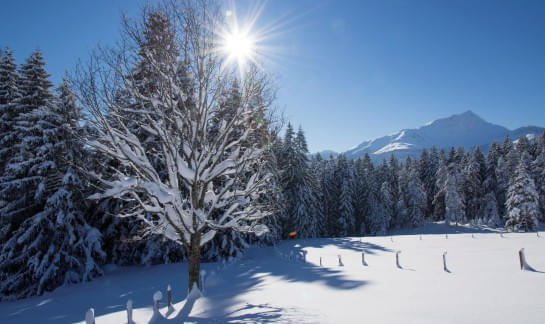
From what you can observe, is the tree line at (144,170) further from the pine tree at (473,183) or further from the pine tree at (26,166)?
the pine tree at (473,183)

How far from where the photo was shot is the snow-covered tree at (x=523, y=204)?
4272 centimetres

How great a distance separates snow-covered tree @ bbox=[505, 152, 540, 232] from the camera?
1682 inches

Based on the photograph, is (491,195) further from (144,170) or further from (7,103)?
(7,103)

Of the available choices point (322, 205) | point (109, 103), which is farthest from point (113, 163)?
point (322, 205)

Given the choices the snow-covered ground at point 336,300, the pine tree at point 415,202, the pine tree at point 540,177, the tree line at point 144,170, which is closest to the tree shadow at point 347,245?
the tree line at point 144,170

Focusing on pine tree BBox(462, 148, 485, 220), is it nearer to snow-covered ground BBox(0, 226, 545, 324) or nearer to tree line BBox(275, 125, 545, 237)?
tree line BBox(275, 125, 545, 237)

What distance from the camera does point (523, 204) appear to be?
142ft

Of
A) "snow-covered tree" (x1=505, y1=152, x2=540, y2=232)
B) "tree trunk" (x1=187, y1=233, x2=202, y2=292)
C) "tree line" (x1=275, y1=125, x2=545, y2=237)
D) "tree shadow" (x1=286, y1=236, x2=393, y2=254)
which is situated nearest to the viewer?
"tree trunk" (x1=187, y1=233, x2=202, y2=292)

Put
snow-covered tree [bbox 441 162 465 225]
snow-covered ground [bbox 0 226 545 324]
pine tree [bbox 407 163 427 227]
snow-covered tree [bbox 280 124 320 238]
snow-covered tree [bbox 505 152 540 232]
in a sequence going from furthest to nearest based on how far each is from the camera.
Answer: pine tree [bbox 407 163 427 227]
snow-covered tree [bbox 441 162 465 225]
snow-covered tree [bbox 280 124 320 238]
snow-covered tree [bbox 505 152 540 232]
snow-covered ground [bbox 0 226 545 324]

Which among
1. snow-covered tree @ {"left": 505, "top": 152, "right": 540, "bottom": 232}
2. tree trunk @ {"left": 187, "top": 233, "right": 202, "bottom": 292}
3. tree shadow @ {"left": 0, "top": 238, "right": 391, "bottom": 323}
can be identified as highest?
snow-covered tree @ {"left": 505, "top": 152, "right": 540, "bottom": 232}

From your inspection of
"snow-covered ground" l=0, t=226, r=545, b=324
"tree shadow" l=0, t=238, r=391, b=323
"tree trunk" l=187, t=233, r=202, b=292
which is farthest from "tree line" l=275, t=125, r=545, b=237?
"tree trunk" l=187, t=233, r=202, b=292

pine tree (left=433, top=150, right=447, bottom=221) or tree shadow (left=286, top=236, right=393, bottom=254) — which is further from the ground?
pine tree (left=433, top=150, right=447, bottom=221)

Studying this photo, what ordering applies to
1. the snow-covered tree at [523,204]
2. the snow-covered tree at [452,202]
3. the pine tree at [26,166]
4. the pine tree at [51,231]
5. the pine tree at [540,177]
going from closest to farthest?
the pine tree at [51,231] < the pine tree at [26,166] < the snow-covered tree at [523,204] < the pine tree at [540,177] < the snow-covered tree at [452,202]

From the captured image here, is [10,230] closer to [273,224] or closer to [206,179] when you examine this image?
[206,179]
